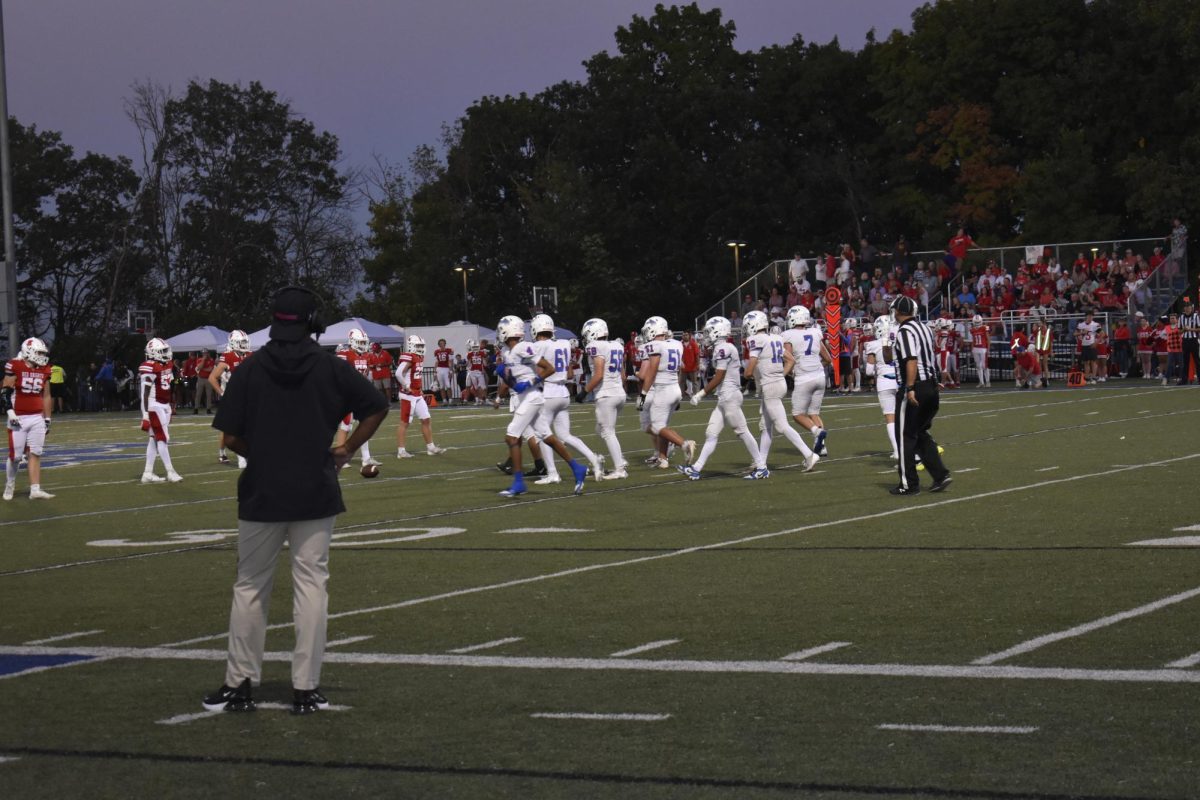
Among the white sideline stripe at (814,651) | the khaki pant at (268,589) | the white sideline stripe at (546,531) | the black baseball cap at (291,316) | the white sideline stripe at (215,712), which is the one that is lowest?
the white sideline stripe at (215,712)

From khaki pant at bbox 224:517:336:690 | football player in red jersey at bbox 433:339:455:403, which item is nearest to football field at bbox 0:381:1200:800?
khaki pant at bbox 224:517:336:690

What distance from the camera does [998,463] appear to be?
18781 millimetres

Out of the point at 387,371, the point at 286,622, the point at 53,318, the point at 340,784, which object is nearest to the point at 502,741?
the point at 340,784

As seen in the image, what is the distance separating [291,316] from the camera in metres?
7.26

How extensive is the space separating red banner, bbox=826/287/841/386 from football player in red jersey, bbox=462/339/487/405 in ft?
34.9

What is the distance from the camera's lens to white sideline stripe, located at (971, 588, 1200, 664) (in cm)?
768

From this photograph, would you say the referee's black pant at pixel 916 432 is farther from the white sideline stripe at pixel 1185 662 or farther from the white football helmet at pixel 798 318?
the white sideline stripe at pixel 1185 662

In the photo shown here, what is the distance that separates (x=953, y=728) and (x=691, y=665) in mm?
1717

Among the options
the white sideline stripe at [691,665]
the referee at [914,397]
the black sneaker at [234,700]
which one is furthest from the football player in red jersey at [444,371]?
the black sneaker at [234,700]

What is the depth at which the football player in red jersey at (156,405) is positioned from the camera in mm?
21391

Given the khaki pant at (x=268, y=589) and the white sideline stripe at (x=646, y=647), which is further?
the white sideline stripe at (x=646, y=647)

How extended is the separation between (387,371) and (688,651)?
832 inches

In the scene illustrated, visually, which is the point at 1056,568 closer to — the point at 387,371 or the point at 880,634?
the point at 880,634

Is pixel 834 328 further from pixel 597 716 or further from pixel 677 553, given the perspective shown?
pixel 597 716
